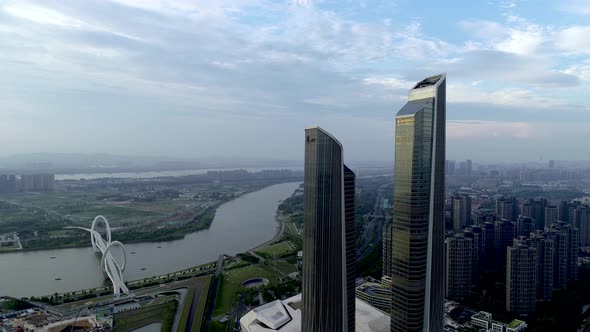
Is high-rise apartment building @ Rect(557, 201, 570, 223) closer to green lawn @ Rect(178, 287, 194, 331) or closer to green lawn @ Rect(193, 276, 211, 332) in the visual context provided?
green lawn @ Rect(193, 276, 211, 332)

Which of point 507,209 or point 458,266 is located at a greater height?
point 507,209

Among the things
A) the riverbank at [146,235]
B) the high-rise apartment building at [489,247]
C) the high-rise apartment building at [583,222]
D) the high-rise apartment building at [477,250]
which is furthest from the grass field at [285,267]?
the high-rise apartment building at [583,222]

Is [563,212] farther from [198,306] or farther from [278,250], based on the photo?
[198,306]

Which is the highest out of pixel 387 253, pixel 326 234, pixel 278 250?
pixel 326 234

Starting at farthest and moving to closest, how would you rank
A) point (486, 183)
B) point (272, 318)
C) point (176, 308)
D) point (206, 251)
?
point (486, 183) → point (206, 251) → point (176, 308) → point (272, 318)

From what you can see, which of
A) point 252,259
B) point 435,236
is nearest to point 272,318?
point 435,236

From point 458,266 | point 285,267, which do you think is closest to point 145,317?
point 285,267

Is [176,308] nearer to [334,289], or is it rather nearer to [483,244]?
[334,289]
